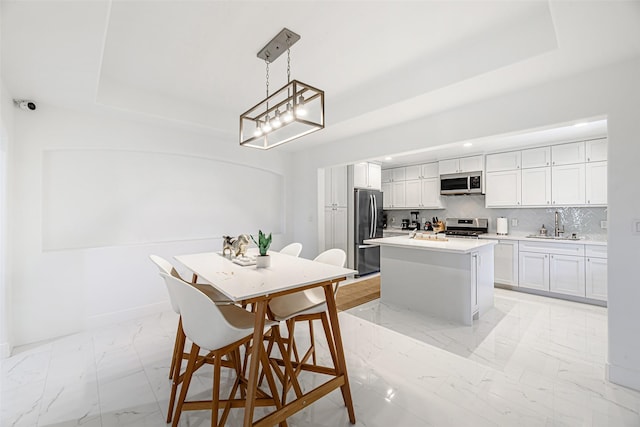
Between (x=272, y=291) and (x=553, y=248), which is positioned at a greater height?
(x=272, y=291)

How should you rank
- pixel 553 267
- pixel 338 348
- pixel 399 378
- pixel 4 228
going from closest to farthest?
pixel 338 348 < pixel 399 378 < pixel 4 228 < pixel 553 267

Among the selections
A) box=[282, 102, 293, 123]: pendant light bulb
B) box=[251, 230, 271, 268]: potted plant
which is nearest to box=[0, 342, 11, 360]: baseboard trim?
box=[251, 230, 271, 268]: potted plant

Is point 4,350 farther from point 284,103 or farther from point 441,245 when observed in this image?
point 441,245

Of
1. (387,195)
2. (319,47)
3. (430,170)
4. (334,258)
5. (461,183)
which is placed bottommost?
(334,258)

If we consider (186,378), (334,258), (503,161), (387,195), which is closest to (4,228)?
(186,378)

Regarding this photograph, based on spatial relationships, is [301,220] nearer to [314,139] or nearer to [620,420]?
[314,139]

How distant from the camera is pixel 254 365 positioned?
1.45 m

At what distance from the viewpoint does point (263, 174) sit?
15.5ft

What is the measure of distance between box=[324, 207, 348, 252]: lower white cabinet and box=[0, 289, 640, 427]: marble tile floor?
6.54 ft

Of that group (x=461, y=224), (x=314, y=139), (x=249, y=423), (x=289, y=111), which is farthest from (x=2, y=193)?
(x=461, y=224)

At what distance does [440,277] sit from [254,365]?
2535 millimetres

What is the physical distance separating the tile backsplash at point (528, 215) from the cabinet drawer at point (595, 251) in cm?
60

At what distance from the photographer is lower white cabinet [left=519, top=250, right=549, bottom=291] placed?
4156 mm

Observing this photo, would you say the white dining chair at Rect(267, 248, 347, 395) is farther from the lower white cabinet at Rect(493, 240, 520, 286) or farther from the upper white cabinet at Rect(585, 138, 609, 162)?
the upper white cabinet at Rect(585, 138, 609, 162)
